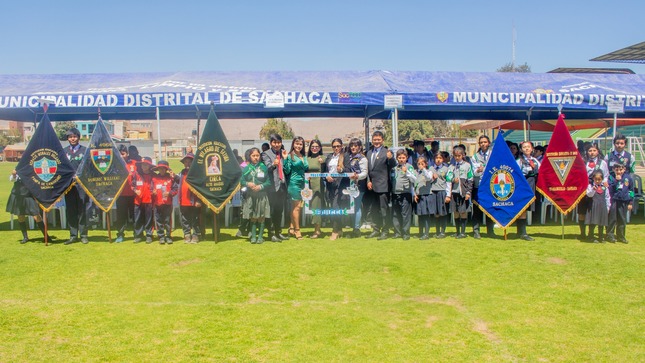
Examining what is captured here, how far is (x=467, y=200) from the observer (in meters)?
9.75

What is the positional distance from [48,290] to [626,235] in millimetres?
9317

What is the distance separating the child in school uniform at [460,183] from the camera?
9.73 metres

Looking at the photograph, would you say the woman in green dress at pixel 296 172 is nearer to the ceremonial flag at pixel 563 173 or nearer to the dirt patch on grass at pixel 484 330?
the ceremonial flag at pixel 563 173

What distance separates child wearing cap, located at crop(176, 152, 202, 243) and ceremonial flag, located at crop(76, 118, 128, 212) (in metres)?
1.01

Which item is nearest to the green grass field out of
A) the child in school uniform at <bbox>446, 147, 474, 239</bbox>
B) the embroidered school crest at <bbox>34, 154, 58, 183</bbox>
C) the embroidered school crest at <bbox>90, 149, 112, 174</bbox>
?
the child in school uniform at <bbox>446, 147, 474, 239</bbox>

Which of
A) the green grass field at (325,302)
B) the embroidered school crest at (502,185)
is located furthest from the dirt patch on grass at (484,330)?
the embroidered school crest at (502,185)

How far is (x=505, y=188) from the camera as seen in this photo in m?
9.70

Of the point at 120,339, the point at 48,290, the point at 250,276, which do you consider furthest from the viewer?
the point at 250,276

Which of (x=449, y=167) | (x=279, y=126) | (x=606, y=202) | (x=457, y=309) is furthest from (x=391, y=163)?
(x=279, y=126)

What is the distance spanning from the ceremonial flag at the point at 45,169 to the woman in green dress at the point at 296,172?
3.67 m

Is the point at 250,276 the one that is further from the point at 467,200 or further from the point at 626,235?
the point at 626,235

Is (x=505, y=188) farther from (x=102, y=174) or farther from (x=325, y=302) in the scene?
(x=102, y=174)

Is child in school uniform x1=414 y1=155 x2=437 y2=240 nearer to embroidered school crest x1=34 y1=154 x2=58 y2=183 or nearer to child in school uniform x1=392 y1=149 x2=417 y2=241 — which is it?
child in school uniform x1=392 y1=149 x2=417 y2=241

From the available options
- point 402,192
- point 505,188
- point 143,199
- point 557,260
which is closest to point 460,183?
point 505,188
